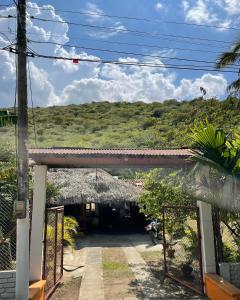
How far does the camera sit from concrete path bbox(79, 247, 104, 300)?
978 centimetres

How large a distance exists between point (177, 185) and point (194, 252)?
2017 millimetres

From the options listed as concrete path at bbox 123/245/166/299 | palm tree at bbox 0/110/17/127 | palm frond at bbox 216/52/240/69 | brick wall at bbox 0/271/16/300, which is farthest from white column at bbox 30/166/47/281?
palm frond at bbox 216/52/240/69

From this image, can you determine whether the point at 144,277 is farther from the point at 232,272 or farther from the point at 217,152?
the point at 217,152

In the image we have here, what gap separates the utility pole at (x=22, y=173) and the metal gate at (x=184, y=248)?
13.5 feet

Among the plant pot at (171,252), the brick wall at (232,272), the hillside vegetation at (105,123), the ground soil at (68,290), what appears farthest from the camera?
the hillside vegetation at (105,123)

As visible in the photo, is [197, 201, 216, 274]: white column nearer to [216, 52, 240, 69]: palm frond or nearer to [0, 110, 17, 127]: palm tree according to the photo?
[0, 110, 17, 127]: palm tree

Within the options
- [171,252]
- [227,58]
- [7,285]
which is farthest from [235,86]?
[7,285]

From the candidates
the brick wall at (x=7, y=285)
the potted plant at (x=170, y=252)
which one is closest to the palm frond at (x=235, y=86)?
the potted plant at (x=170, y=252)

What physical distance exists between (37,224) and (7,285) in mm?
1831

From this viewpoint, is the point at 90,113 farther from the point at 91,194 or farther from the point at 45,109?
the point at 91,194

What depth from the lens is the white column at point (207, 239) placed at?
374 inches

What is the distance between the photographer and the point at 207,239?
9586mm

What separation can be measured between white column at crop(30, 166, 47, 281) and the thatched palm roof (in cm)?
1195

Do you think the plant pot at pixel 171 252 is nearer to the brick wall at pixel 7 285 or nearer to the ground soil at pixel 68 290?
the ground soil at pixel 68 290
